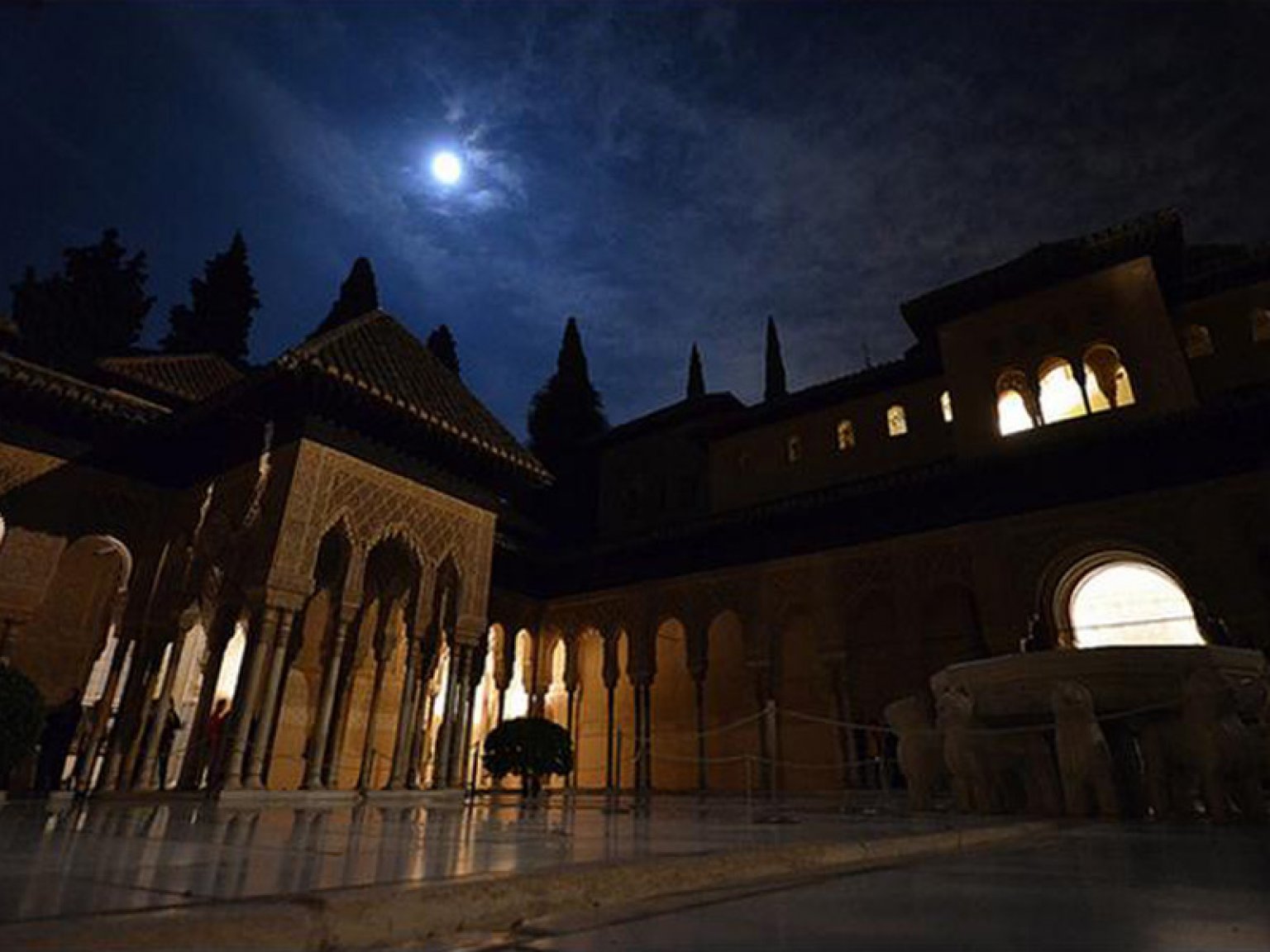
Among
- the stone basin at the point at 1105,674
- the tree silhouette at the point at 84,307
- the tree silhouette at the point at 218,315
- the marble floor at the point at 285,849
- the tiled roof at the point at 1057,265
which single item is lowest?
the marble floor at the point at 285,849

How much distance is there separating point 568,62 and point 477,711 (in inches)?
1334

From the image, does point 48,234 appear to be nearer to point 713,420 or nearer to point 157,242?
point 157,242

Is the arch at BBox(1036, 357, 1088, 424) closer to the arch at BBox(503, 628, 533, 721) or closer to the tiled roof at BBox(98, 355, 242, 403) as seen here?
the arch at BBox(503, 628, 533, 721)

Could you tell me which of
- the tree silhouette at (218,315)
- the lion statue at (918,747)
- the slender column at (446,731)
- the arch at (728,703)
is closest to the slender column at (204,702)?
the slender column at (446,731)

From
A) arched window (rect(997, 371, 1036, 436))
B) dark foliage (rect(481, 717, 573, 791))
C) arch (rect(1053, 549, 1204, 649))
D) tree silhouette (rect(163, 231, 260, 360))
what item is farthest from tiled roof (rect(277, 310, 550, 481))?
tree silhouette (rect(163, 231, 260, 360))

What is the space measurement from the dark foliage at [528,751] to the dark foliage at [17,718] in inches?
271

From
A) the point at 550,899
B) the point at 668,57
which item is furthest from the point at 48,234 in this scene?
the point at 550,899

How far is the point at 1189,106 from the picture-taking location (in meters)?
16.8

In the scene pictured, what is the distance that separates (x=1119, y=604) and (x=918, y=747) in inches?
352

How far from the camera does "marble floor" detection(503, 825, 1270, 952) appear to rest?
135 cm

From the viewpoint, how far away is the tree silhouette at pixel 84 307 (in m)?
20.2

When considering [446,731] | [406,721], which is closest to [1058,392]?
[446,731]

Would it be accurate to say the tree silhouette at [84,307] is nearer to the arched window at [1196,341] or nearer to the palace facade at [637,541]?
the palace facade at [637,541]

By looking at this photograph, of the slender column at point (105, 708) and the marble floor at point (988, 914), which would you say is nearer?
the marble floor at point (988, 914)
